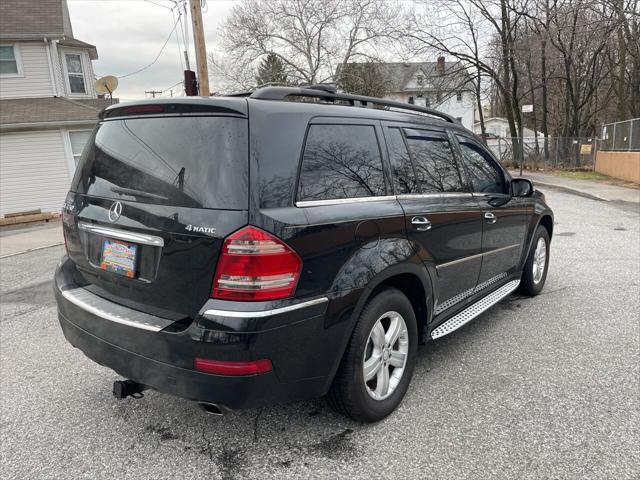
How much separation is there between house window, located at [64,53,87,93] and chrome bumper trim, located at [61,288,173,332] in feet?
58.2

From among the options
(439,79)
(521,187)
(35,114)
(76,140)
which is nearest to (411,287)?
(521,187)

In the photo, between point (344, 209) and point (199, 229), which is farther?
point (344, 209)

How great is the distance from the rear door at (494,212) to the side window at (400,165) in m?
0.86

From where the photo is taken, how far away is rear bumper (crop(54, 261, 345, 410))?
2.12 metres

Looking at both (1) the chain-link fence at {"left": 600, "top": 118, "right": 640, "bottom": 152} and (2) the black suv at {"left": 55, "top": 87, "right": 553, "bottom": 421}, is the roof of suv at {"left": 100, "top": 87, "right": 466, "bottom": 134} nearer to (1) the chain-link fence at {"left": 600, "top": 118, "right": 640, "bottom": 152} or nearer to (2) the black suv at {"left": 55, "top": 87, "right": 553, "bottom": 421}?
(2) the black suv at {"left": 55, "top": 87, "right": 553, "bottom": 421}

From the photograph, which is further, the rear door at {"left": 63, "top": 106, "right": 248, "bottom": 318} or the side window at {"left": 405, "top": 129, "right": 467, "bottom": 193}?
the side window at {"left": 405, "top": 129, "right": 467, "bottom": 193}

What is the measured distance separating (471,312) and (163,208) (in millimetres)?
2452

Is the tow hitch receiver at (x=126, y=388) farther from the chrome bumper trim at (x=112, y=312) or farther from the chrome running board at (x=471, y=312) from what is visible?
the chrome running board at (x=471, y=312)

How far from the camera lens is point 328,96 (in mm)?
2834

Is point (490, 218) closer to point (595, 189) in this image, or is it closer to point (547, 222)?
point (547, 222)

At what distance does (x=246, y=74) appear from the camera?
3247cm

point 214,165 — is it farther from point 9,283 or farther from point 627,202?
point 627,202

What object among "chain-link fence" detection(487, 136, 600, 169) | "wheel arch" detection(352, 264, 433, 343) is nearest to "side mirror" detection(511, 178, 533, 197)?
"wheel arch" detection(352, 264, 433, 343)

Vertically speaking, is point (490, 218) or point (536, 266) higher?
point (490, 218)
